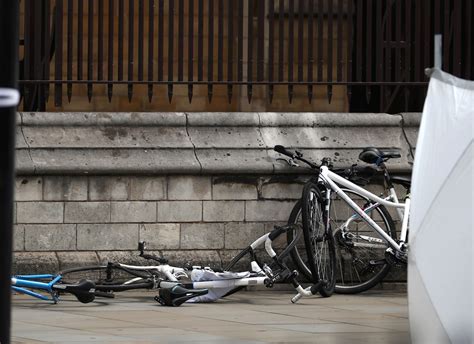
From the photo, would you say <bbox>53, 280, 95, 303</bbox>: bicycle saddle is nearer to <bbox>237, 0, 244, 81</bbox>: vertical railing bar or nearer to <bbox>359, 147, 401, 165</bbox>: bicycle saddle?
<bbox>359, 147, 401, 165</bbox>: bicycle saddle

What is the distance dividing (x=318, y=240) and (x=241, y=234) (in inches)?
38.8

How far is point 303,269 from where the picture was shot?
10805 millimetres

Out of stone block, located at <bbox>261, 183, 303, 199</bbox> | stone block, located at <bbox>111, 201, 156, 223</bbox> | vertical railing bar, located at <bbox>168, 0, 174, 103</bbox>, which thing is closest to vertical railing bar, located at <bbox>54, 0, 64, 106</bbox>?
vertical railing bar, located at <bbox>168, 0, 174, 103</bbox>

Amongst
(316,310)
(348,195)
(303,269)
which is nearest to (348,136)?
(348,195)

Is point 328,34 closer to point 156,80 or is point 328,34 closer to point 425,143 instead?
point 156,80

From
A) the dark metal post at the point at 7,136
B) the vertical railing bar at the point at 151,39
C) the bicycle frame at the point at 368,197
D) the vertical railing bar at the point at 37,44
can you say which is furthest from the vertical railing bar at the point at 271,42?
the dark metal post at the point at 7,136

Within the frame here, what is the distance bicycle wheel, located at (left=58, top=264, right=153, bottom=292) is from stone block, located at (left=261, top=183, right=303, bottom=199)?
1407 millimetres

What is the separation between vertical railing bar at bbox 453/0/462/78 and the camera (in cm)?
1209

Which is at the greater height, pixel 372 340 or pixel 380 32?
pixel 380 32

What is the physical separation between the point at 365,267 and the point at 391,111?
2.02m

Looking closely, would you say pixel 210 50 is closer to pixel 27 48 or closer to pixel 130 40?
pixel 130 40

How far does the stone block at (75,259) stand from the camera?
10969 mm

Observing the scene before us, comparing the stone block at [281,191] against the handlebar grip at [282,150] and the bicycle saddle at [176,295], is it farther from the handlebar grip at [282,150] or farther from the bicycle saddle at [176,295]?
the bicycle saddle at [176,295]

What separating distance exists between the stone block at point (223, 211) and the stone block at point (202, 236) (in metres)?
0.06
